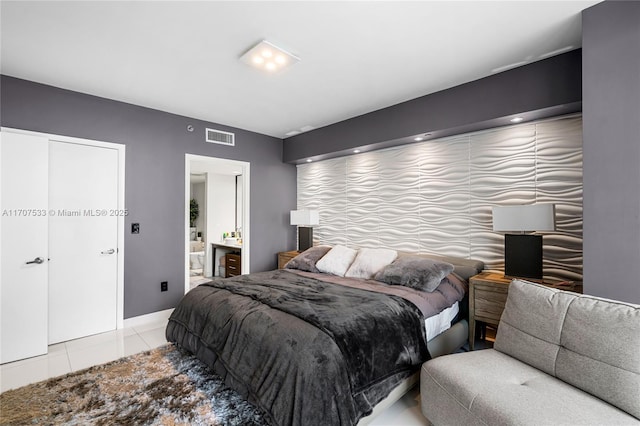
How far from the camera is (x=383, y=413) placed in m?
2.16

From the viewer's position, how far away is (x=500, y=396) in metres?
1.57

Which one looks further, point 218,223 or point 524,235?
point 218,223

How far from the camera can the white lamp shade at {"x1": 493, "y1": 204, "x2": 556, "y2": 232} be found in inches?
103

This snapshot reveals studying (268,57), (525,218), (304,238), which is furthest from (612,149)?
(304,238)

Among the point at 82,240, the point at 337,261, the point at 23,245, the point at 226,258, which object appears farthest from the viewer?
the point at 226,258

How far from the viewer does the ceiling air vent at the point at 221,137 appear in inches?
176

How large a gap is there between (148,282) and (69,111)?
2181 mm

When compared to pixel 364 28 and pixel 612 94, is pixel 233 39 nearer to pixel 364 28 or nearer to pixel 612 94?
pixel 364 28

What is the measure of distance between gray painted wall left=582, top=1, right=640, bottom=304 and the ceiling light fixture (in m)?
2.18

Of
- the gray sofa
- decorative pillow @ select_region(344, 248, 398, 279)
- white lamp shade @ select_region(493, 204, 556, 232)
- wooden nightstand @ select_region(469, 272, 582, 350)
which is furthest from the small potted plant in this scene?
the gray sofa

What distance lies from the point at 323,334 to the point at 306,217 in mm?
3184

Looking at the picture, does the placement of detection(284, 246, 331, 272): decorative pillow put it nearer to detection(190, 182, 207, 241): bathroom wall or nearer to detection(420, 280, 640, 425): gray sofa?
detection(420, 280, 640, 425): gray sofa

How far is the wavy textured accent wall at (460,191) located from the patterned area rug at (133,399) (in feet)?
8.95

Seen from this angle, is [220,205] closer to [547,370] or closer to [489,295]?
[489,295]
